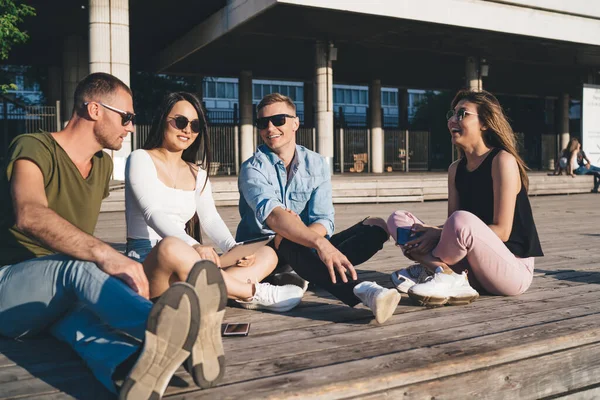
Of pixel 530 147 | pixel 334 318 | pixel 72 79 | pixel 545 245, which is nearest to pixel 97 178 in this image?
pixel 334 318

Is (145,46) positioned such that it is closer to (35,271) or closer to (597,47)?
(597,47)

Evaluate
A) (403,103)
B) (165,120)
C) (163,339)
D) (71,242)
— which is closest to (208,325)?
(163,339)

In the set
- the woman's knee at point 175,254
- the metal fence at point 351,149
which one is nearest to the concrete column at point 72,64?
the metal fence at point 351,149

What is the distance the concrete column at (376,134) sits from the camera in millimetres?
30359

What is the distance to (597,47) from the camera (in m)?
24.7

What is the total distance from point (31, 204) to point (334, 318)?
1.77m

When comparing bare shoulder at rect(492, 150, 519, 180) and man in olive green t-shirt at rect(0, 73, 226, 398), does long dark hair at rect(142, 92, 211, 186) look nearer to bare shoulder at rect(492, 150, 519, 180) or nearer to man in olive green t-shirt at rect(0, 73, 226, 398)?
man in olive green t-shirt at rect(0, 73, 226, 398)

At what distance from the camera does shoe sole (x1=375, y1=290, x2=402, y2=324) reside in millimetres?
3205

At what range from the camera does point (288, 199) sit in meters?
4.17

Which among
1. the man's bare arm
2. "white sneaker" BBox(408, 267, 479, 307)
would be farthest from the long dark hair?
"white sneaker" BBox(408, 267, 479, 307)

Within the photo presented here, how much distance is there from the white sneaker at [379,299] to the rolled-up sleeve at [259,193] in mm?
838

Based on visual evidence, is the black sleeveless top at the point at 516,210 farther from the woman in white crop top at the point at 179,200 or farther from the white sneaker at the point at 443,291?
the woman in white crop top at the point at 179,200

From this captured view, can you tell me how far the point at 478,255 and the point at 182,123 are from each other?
204cm

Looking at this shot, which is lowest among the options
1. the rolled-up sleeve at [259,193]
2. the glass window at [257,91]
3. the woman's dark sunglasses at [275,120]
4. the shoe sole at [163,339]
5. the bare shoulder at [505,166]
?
the shoe sole at [163,339]
